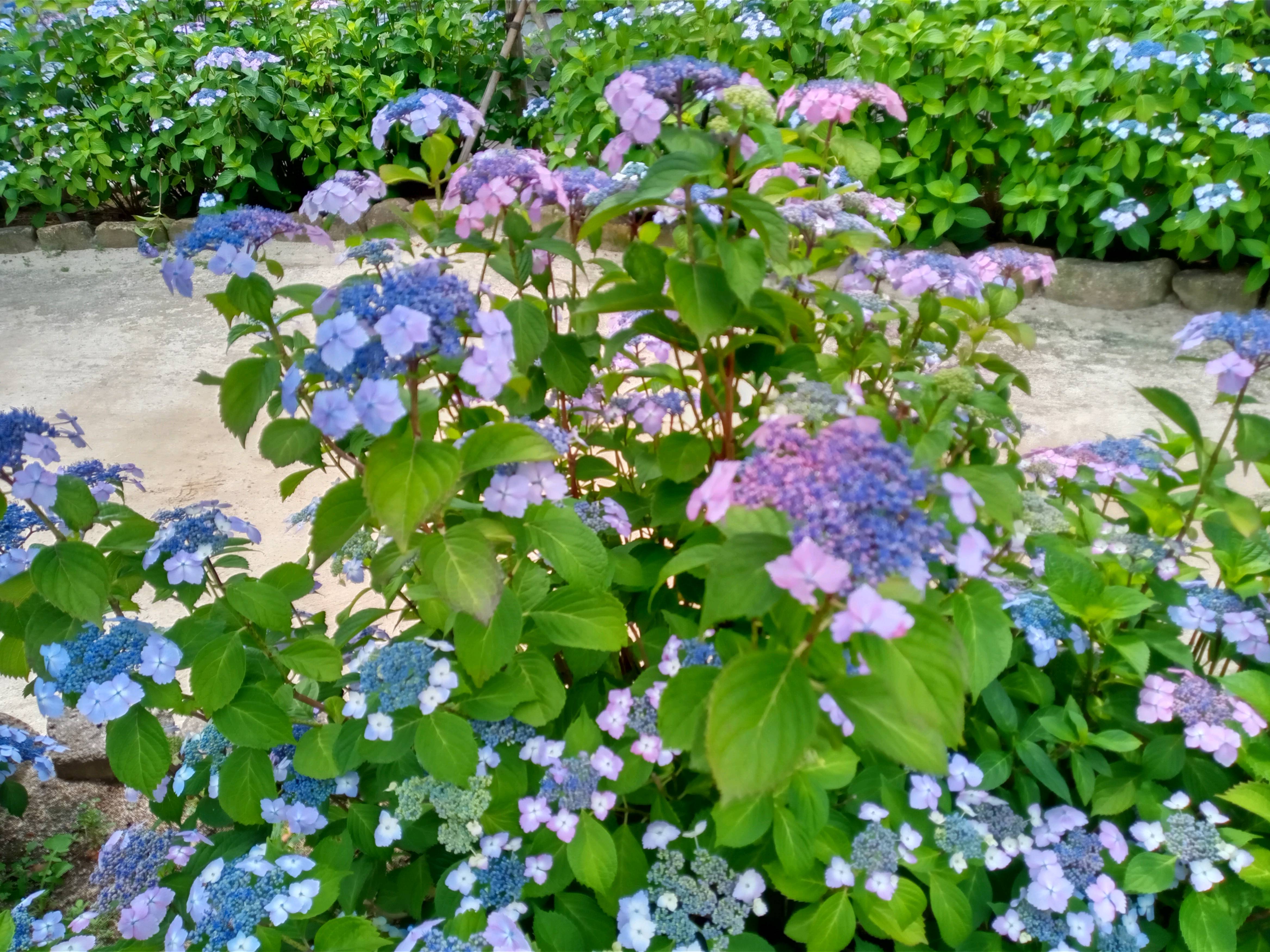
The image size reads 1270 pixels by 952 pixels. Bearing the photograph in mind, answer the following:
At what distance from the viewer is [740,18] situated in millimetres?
4020

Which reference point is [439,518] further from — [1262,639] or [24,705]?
[24,705]

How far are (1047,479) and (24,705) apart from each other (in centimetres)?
246

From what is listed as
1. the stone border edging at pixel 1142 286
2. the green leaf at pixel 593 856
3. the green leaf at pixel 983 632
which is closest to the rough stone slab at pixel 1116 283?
the stone border edging at pixel 1142 286

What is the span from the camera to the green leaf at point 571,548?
3.38 feet

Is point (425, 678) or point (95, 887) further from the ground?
point (425, 678)

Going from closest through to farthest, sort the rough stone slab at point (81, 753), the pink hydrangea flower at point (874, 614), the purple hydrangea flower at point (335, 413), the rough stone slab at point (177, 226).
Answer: the pink hydrangea flower at point (874, 614), the purple hydrangea flower at point (335, 413), the rough stone slab at point (81, 753), the rough stone slab at point (177, 226)

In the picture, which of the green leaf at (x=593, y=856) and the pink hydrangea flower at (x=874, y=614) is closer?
the pink hydrangea flower at (x=874, y=614)

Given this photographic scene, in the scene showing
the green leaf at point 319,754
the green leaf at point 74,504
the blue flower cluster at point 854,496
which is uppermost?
the blue flower cluster at point 854,496

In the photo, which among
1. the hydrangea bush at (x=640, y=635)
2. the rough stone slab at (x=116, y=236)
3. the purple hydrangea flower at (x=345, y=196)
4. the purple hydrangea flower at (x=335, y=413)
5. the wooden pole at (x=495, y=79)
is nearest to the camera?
the purple hydrangea flower at (x=335, y=413)

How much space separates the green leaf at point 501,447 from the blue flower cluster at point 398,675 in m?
0.26

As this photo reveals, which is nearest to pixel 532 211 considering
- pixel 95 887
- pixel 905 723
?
pixel 905 723

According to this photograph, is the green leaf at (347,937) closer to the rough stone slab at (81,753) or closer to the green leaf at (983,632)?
the green leaf at (983,632)

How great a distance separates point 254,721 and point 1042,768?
38.8 inches

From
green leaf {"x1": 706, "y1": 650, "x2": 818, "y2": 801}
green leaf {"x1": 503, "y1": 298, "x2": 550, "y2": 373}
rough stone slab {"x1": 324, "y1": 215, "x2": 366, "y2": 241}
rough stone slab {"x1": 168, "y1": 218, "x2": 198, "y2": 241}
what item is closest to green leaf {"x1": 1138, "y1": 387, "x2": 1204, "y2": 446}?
green leaf {"x1": 706, "y1": 650, "x2": 818, "y2": 801}
